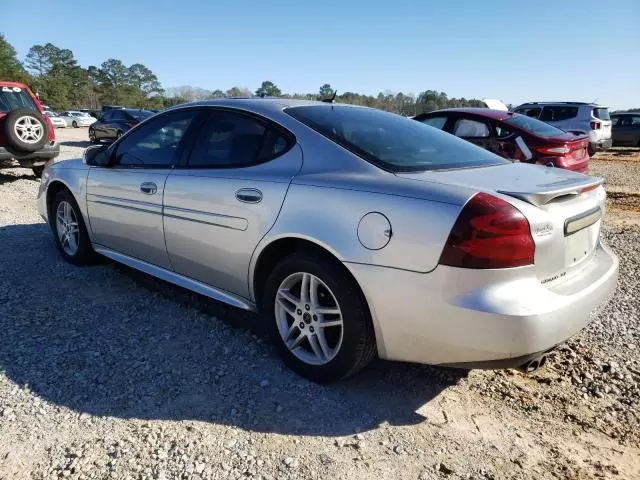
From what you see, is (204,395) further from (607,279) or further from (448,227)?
(607,279)

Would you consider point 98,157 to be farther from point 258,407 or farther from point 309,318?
point 258,407

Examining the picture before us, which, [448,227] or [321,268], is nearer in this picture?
[448,227]

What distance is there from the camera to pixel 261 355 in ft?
→ 10.3

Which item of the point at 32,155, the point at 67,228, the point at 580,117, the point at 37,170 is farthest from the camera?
the point at 580,117

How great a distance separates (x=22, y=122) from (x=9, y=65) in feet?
225

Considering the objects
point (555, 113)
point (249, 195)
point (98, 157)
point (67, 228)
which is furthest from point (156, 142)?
point (555, 113)

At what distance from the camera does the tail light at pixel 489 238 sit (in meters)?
2.18

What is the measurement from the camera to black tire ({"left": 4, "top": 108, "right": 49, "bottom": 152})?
8.30 metres

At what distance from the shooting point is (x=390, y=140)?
3.07 meters

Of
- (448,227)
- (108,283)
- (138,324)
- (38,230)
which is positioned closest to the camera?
(448,227)

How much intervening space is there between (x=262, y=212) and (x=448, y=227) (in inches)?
43.9

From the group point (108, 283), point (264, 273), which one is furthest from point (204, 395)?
point (108, 283)

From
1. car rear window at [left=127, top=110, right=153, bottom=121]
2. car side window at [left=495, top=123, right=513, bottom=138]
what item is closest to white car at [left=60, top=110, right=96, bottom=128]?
car rear window at [left=127, top=110, right=153, bottom=121]

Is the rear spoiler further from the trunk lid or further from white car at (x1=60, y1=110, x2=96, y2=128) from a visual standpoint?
white car at (x1=60, y1=110, x2=96, y2=128)
